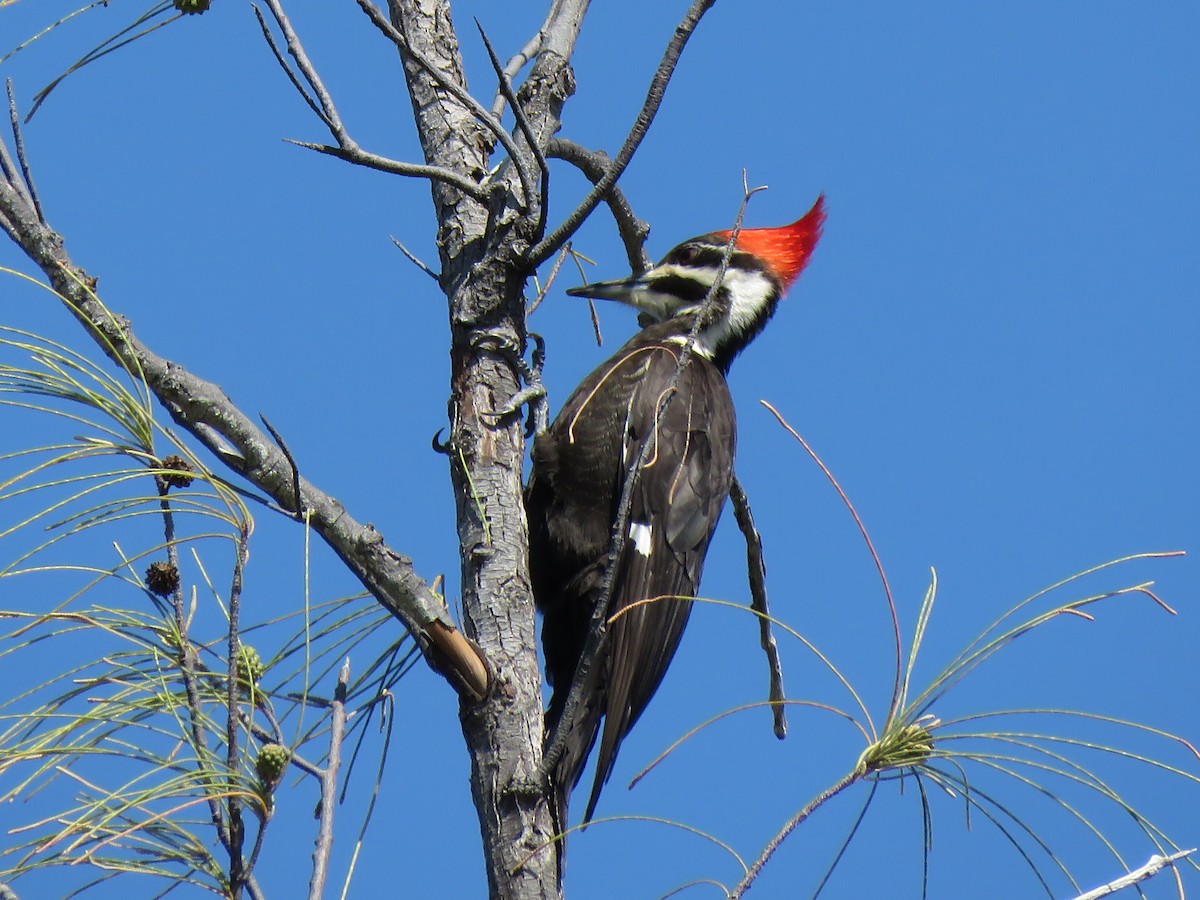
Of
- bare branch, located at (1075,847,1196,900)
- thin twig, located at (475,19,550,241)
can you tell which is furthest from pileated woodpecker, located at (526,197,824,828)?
bare branch, located at (1075,847,1196,900)

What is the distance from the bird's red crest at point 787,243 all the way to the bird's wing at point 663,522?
0.56m

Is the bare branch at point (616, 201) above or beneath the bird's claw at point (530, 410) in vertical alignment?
above

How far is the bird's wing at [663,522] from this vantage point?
2.52 m

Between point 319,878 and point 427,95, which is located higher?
point 427,95

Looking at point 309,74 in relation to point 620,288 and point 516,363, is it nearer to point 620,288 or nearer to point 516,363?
point 516,363

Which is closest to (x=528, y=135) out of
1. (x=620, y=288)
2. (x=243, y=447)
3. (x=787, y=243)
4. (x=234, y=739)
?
(x=243, y=447)

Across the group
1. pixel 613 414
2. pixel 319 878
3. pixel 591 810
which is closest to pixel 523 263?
pixel 613 414

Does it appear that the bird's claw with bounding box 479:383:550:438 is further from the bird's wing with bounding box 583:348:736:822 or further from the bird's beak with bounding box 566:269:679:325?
the bird's beak with bounding box 566:269:679:325

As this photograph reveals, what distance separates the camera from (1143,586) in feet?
4.51

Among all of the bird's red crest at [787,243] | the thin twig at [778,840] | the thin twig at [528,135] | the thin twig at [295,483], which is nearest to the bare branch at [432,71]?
the thin twig at [528,135]

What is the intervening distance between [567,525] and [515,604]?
764mm

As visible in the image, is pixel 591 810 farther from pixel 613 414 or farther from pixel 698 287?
pixel 698 287

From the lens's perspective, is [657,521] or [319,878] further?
[657,521]

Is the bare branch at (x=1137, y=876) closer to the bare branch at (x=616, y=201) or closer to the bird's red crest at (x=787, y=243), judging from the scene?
the bare branch at (x=616, y=201)
